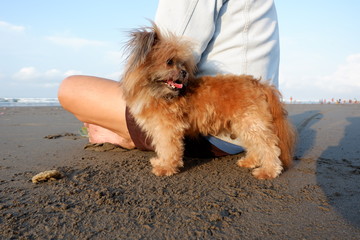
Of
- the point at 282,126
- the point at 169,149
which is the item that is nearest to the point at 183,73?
the point at 169,149

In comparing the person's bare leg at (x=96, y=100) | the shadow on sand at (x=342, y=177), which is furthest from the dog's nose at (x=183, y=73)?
the shadow on sand at (x=342, y=177)

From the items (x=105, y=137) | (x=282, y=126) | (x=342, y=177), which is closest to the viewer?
(x=342, y=177)

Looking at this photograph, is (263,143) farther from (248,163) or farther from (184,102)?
(184,102)

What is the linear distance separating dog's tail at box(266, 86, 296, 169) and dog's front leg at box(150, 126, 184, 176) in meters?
0.98

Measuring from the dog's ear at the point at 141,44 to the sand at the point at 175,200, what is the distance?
112cm

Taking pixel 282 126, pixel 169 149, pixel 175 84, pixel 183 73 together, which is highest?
pixel 183 73

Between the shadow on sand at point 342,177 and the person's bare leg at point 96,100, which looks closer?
the shadow on sand at point 342,177

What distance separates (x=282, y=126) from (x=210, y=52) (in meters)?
1.14

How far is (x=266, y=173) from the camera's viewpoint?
9.04ft

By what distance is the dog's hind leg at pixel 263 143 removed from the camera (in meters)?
2.79

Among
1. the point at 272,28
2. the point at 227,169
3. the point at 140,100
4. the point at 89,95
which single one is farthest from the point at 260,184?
the point at 89,95

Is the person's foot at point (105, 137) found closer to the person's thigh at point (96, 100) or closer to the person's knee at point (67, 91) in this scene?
the person's thigh at point (96, 100)

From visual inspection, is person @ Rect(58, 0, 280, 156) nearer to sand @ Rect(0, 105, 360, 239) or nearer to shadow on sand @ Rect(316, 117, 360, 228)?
sand @ Rect(0, 105, 360, 239)

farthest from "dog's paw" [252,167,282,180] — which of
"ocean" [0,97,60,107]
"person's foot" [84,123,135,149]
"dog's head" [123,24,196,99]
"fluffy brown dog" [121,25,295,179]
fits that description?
"ocean" [0,97,60,107]
